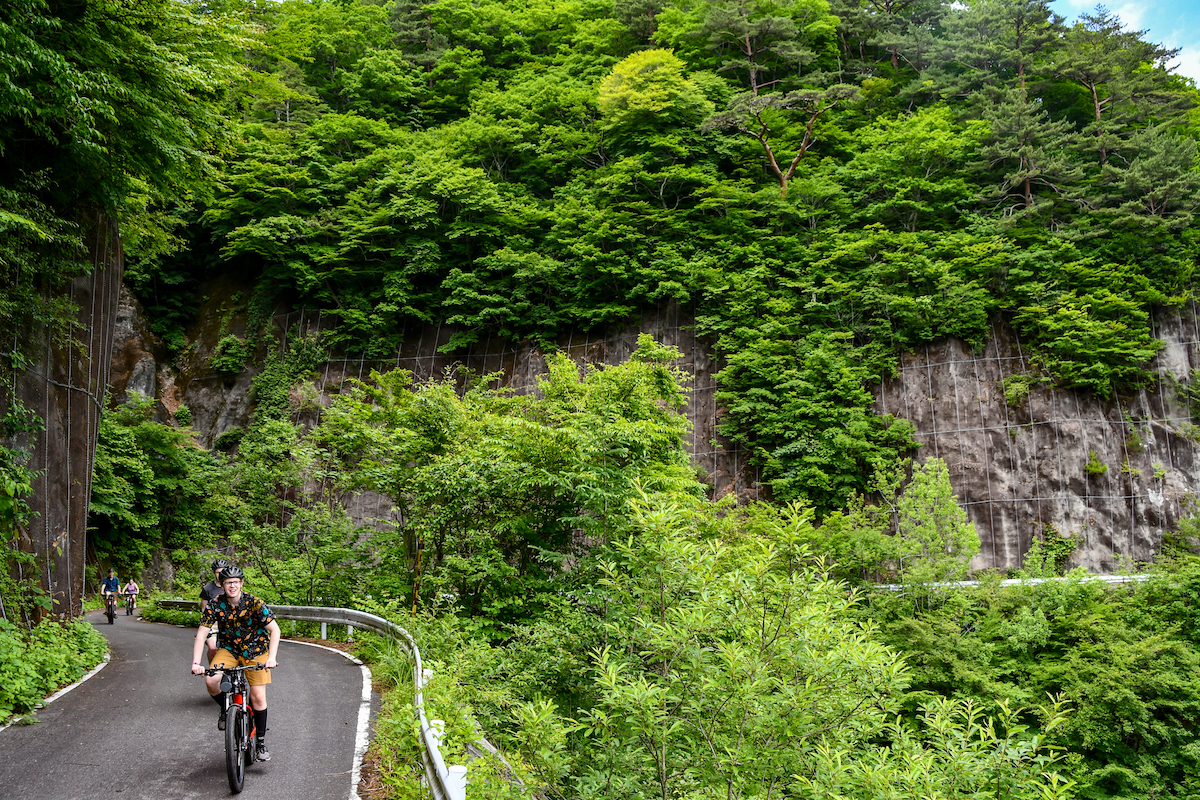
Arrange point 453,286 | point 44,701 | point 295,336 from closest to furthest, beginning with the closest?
point 44,701 → point 453,286 → point 295,336

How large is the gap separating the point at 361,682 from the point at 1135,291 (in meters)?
26.6

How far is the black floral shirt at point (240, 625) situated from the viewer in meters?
5.52

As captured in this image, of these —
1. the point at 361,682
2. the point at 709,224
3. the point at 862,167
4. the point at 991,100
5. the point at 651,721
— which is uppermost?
the point at 991,100

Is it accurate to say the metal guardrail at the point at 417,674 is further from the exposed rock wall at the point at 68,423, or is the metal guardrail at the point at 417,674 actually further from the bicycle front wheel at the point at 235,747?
the exposed rock wall at the point at 68,423

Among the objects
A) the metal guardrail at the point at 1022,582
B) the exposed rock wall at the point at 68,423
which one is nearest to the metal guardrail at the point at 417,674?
the exposed rock wall at the point at 68,423

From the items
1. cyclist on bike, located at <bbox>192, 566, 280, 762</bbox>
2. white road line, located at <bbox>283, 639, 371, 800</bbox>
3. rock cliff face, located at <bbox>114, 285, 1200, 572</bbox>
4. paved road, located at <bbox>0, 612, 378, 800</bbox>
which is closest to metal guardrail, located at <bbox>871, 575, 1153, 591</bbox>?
rock cliff face, located at <bbox>114, 285, 1200, 572</bbox>

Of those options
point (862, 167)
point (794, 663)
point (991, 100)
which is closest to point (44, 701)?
point (794, 663)

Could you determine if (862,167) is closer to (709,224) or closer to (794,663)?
(709,224)

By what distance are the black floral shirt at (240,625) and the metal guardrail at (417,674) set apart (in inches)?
53.9

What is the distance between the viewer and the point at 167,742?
6297 mm

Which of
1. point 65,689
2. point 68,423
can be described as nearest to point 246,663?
point 65,689

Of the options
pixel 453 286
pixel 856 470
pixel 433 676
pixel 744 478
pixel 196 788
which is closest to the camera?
pixel 196 788

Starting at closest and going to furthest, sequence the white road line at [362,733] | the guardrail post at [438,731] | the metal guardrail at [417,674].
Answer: the metal guardrail at [417,674], the guardrail post at [438,731], the white road line at [362,733]

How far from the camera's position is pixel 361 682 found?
8.99 metres
